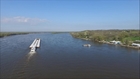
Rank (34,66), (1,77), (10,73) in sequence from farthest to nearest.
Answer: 1. (34,66)
2. (10,73)
3. (1,77)

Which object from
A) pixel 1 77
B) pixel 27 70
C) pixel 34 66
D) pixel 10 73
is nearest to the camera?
pixel 1 77

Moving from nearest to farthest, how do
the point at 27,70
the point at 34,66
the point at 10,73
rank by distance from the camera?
the point at 10,73 < the point at 27,70 < the point at 34,66

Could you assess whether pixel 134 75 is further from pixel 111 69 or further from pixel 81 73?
pixel 81 73

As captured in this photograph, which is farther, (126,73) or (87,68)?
(87,68)

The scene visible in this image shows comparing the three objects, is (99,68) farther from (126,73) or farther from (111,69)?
(126,73)

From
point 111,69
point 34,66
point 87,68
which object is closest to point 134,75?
point 111,69

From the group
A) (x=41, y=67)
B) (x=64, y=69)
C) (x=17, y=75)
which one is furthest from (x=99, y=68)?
(x=17, y=75)

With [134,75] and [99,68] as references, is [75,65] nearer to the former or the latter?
[99,68]

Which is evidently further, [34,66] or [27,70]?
[34,66]
